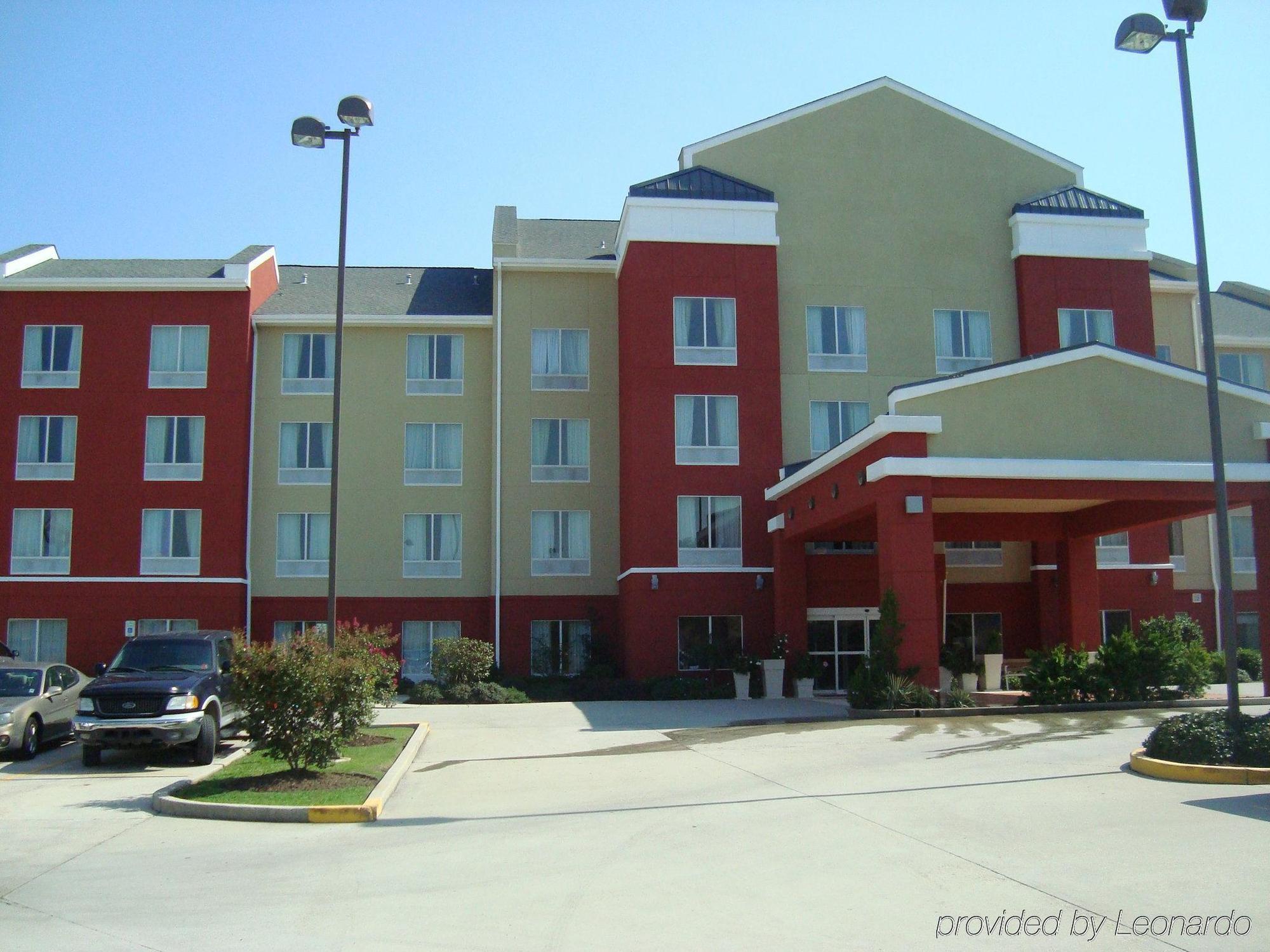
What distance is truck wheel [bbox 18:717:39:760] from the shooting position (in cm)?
1769

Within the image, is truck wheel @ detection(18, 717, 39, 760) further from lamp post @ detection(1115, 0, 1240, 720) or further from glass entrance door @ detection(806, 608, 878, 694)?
glass entrance door @ detection(806, 608, 878, 694)

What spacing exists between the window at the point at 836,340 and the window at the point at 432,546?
41.4 feet

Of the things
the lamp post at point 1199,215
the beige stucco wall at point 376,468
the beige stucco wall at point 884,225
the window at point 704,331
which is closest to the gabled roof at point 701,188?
Result: the beige stucco wall at point 884,225

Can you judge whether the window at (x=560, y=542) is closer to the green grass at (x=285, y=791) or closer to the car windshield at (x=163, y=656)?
the green grass at (x=285, y=791)

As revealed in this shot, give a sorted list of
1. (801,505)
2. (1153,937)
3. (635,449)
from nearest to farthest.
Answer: (1153,937), (801,505), (635,449)

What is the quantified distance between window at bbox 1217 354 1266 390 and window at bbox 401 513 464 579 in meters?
27.2

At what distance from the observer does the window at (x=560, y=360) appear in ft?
120

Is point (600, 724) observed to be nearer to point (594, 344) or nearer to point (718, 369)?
point (718, 369)

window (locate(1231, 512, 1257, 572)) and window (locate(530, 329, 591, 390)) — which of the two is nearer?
window (locate(530, 329, 591, 390))

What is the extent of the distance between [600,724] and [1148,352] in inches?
895

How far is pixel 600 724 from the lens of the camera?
2277 cm

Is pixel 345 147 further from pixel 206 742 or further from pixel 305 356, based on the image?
pixel 305 356

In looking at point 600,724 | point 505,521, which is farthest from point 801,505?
point 505,521

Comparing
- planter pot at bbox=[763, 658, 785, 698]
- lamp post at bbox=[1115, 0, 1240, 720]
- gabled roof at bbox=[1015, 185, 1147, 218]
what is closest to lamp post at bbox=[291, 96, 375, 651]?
lamp post at bbox=[1115, 0, 1240, 720]
